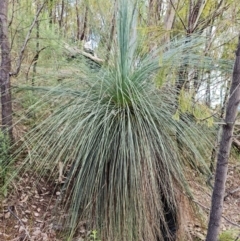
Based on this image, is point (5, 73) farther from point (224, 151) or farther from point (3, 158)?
point (224, 151)

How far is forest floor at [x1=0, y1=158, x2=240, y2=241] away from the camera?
1501 millimetres

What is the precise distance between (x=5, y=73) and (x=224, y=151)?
123cm

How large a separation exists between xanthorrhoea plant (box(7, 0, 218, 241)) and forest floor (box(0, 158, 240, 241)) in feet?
0.40

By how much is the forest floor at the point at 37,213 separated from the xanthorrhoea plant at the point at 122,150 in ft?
0.40

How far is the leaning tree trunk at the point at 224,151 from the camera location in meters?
1.03

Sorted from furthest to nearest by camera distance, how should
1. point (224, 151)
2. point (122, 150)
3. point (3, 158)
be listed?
point (3, 158) < point (122, 150) < point (224, 151)

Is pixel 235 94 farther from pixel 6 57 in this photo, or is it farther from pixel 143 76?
pixel 6 57

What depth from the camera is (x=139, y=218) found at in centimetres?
139

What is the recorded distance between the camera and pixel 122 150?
1429mm

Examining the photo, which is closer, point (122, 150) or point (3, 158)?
point (122, 150)

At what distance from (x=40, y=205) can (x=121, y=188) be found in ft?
1.73

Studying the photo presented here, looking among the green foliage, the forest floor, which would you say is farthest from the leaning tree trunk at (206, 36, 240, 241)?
the green foliage

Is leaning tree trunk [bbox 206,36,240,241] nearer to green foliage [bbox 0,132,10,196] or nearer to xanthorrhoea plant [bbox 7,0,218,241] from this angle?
xanthorrhoea plant [bbox 7,0,218,241]

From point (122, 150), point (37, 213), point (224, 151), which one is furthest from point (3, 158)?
point (224, 151)
